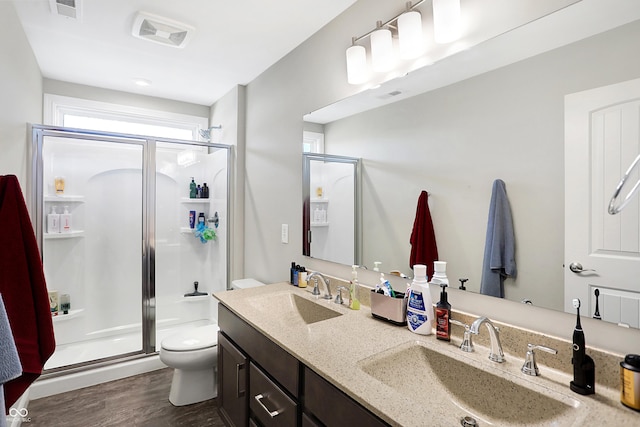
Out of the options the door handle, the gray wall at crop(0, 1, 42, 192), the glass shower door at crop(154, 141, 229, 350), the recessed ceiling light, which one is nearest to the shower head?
the glass shower door at crop(154, 141, 229, 350)

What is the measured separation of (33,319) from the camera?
1159mm

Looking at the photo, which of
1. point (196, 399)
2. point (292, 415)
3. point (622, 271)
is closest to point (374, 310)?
point (292, 415)

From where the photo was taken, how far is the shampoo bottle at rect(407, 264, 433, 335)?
127 centimetres

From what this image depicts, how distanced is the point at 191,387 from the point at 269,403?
1193 millimetres

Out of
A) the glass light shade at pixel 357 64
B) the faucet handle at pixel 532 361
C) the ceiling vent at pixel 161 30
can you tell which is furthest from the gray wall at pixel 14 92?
the faucet handle at pixel 532 361

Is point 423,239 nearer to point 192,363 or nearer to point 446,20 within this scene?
point 446,20

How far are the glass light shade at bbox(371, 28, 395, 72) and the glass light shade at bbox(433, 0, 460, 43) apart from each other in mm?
271

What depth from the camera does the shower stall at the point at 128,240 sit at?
9.16ft

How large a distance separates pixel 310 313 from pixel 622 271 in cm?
130

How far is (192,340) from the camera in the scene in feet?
7.34

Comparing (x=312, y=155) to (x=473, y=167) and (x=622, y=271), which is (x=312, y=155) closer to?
(x=473, y=167)

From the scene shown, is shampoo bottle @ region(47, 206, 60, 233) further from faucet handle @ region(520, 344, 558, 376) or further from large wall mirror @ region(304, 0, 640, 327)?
faucet handle @ region(520, 344, 558, 376)

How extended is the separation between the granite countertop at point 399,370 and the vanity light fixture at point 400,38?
1169 mm

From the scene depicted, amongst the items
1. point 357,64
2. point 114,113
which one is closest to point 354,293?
point 357,64
